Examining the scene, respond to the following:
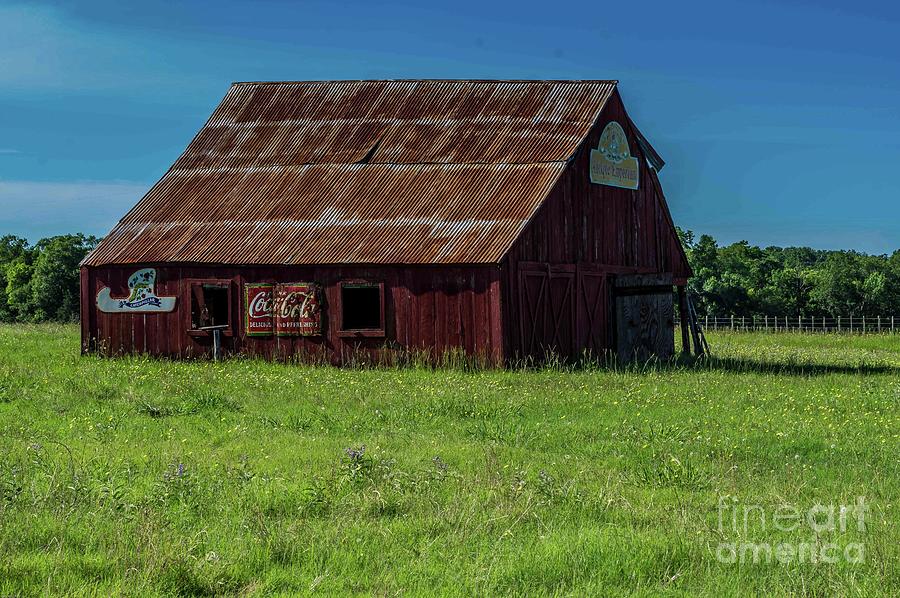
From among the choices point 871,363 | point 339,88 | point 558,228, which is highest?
point 339,88

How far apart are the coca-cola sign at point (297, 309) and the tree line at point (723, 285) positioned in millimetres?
51341

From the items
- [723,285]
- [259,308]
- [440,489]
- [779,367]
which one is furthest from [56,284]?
[440,489]

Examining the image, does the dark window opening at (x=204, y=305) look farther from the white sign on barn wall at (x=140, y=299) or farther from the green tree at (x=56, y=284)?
the green tree at (x=56, y=284)

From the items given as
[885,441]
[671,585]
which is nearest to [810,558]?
[671,585]

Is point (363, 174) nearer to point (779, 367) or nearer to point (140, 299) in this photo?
point (140, 299)

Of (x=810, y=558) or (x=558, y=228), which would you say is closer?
(x=810, y=558)

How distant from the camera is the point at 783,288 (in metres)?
88.6

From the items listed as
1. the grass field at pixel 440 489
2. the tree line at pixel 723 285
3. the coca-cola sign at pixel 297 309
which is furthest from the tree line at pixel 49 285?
the grass field at pixel 440 489

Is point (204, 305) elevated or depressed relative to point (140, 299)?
depressed

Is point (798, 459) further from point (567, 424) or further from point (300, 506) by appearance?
point (300, 506)

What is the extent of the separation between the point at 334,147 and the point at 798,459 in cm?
2187

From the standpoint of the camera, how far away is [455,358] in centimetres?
2502

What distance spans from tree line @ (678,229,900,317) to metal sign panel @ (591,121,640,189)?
49540 mm

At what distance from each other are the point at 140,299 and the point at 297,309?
495 cm
